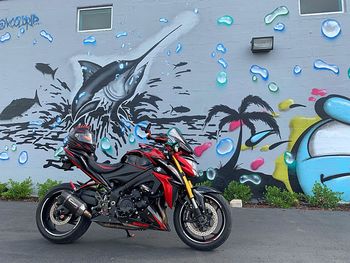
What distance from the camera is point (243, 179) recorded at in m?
8.17

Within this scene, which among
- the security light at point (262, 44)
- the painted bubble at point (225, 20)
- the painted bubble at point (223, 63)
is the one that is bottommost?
the painted bubble at point (223, 63)

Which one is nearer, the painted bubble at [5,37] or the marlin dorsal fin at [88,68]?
the marlin dorsal fin at [88,68]

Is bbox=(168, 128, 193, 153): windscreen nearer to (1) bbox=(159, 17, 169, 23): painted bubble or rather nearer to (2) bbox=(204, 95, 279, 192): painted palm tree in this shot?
(2) bbox=(204, 95, 279, 192): painted palm tree

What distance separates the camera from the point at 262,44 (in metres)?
8.23

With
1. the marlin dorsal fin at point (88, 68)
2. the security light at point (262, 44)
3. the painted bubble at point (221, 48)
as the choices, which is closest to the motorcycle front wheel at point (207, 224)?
the security light at point (262, 44)

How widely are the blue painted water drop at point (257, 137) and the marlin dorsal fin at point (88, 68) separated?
404 centimetres

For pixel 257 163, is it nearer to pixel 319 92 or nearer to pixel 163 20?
pixel 319 92

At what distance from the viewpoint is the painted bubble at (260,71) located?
327 inches

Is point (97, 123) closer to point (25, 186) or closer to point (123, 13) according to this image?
point (25, 186)

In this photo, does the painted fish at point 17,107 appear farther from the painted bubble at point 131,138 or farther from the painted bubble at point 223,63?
the painted bubble at point 223,63

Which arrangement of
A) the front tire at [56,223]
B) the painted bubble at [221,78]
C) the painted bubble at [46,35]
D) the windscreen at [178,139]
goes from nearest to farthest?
1. the windscreen at [178,139]
2. the front tire at [56,223]
3. the painted bubble at [221,78]
4. the painted bubble at [46,35]

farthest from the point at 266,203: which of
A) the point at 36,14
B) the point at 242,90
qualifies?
the point at 36,14

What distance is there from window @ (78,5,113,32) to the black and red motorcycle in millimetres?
5459

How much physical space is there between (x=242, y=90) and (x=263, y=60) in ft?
2.70
